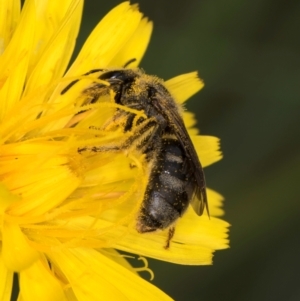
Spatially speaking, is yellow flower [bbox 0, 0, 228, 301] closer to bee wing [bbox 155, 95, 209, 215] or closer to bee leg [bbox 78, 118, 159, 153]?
bee leg [bbox 78, 118, 159, 153]

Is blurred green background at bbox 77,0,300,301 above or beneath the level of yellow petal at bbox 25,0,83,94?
→ beneath

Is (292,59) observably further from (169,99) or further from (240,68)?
(169,99)

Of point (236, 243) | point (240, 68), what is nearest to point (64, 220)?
point (236, 243)

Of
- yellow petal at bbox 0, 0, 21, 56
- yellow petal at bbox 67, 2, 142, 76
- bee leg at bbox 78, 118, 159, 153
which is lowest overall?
bee leg at bbox 78, 118, 159, 153

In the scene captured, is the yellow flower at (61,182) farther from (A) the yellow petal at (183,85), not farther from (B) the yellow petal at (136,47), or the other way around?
(A) the yellow petal at (183,85)

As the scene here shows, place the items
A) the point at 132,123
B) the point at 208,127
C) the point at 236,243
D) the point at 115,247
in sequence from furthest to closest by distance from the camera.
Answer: the point at 208,127
the point at 236,243
the point at 115,247
the point at 132,123

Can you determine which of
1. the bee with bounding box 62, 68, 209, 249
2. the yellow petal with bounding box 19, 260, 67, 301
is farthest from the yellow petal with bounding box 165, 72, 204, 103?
the yellow petal with bounding box 19, 260, 67, 301
